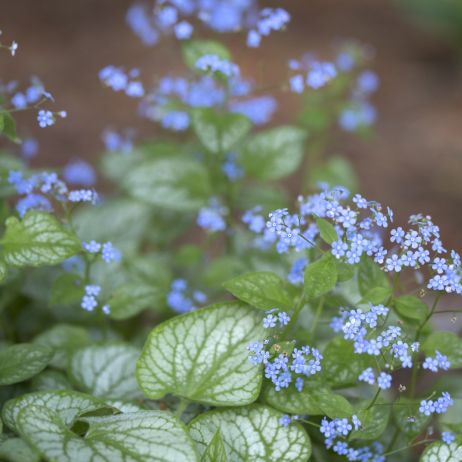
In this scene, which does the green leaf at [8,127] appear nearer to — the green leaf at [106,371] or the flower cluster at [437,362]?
the green leaf at [106,371]

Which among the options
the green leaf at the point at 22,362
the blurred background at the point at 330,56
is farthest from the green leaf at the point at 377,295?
the blurred background at the point at 330,56

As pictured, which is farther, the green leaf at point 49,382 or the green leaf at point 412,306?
the green leaf at point 49,382

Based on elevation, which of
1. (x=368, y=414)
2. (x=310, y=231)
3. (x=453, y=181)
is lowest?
(x=368, y=414)

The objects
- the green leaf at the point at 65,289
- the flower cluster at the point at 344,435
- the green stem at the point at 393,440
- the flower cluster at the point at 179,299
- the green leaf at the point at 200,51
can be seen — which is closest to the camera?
the flower cluster at the point at 344,435

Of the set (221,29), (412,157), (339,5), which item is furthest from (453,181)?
(221,29)

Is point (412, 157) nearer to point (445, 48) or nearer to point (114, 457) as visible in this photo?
point (445, 48)

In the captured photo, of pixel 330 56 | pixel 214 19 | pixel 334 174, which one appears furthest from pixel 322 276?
pixel 330 56

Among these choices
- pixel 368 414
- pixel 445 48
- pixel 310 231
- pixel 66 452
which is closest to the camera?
pixel 66 452
